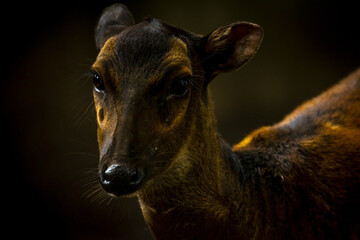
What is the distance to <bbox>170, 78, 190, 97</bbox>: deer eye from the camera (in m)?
3.00

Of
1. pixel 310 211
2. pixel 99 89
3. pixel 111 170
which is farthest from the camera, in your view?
pixel 310 211

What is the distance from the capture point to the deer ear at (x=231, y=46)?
3.28 meters

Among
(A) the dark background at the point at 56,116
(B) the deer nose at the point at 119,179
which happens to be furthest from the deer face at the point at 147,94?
(A) the dark background at the point at 56,116

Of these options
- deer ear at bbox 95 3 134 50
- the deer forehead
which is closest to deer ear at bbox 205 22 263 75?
the deer forehead

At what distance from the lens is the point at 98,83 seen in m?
3.09

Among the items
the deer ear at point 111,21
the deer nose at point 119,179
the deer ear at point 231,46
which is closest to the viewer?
the deer nose at point 119,179

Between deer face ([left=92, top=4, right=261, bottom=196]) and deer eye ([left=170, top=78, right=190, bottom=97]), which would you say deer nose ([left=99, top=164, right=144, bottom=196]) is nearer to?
deer face ([left=92, top=4, right=261, bottom=196])

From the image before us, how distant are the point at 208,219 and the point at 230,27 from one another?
1186mm

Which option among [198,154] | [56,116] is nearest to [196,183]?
[198,154]

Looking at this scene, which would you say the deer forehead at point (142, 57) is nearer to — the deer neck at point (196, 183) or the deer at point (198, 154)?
the deer at point (198, 154)

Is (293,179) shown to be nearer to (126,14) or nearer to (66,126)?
(126,14)

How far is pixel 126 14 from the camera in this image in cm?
383

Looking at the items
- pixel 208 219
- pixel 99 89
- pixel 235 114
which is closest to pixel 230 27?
pixel 99 89

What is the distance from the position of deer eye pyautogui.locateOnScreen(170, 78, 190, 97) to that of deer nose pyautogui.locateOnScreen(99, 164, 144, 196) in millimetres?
540
